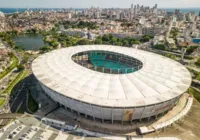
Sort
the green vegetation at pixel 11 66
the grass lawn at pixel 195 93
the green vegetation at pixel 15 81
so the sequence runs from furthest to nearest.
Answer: the green vegetation at pixel 11 66, the green vegetation at pixel 15 81, the grass lawn at pixel 195 93

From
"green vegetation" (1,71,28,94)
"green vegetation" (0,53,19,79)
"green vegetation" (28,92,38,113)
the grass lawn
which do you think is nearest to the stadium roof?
"green vegetation" (28,92,38,113)

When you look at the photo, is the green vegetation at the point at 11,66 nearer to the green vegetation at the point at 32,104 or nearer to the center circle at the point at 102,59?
the green vegetation at the point at 32,104

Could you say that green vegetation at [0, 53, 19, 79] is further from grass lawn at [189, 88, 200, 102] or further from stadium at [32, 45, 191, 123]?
grass lawn at [189, 88, 200, 102]

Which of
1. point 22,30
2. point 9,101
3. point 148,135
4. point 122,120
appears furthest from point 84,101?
point 22,30

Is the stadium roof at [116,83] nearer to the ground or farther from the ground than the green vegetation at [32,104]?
farther from the ground

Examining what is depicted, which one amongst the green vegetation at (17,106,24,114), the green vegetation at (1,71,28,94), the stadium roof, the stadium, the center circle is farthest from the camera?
the center circle

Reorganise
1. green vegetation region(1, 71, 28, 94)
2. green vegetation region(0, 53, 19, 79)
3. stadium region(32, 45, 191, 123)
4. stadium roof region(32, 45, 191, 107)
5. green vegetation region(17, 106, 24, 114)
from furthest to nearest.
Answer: green vegetation region(0, 53, 19, 79), green vegetation region(1, 71, 28, 94), green vegetation region(17, 106, 24, 114), stadium roof region(32, 45, 191, 107), stadium region(32, 45, 191, 123)

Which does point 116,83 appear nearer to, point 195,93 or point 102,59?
point 102,59

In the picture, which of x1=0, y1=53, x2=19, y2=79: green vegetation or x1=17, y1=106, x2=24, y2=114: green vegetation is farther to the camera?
x1=0, y1=53, x2=19, y2=79: green vegetation

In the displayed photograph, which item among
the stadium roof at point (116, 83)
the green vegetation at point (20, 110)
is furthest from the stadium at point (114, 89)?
the green vegetation at point (20, 110)
